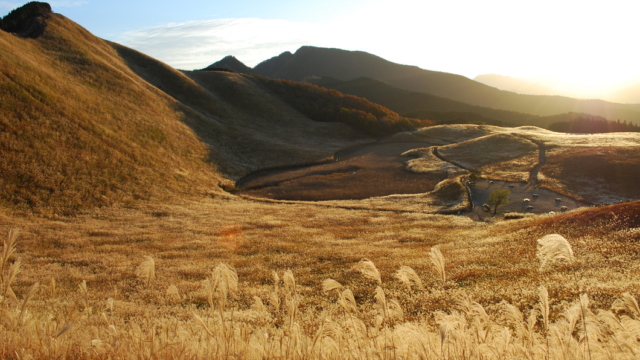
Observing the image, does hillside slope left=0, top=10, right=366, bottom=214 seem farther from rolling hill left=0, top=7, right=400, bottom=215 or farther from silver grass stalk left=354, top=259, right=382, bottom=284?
silver grass stalk left=354, top=259, right=382, bottom=284

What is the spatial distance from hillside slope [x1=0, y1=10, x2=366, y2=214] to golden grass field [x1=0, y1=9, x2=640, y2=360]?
29 centimetres

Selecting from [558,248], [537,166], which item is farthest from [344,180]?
[558,248]

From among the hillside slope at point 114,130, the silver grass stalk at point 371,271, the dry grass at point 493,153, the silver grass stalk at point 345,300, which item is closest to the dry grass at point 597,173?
the dry grass at point 493,153

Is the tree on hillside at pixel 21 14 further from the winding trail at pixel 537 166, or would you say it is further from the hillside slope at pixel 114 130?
the winding trail at pixel 537 166

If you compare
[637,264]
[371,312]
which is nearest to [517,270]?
[637,264]

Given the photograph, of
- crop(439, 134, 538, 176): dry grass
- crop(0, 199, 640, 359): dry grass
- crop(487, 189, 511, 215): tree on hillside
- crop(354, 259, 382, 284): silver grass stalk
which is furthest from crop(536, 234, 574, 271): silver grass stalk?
crop(439, 134, 538, 176): dry grass

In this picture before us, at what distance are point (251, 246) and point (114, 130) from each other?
38.4 metres

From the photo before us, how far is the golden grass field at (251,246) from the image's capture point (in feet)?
22.6

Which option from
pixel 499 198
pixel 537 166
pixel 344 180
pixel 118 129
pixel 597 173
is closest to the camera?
pixel 499 198

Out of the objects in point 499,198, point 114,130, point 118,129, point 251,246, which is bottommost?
point 251,246

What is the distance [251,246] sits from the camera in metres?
25.0

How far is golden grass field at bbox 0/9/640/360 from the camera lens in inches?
272

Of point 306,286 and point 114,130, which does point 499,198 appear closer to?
point 306,286

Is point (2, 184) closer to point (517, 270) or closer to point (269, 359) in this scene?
point (269, 359)
